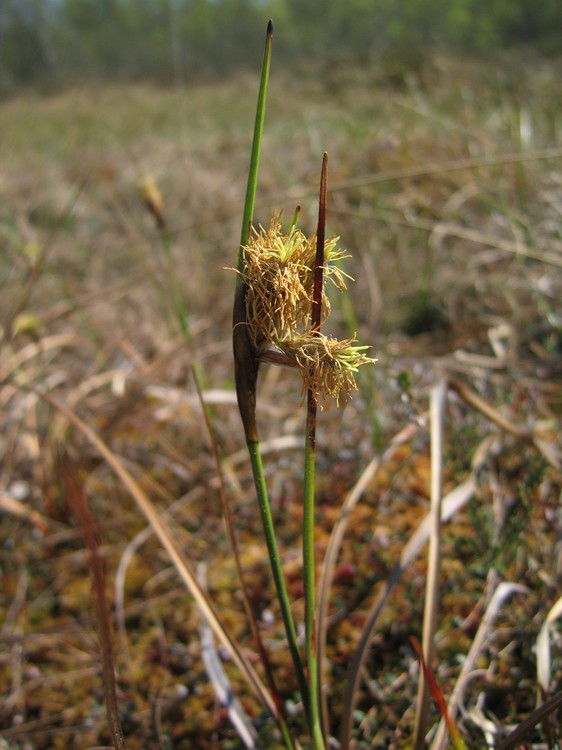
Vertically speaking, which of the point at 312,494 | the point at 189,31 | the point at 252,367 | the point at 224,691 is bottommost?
the point at 224,691

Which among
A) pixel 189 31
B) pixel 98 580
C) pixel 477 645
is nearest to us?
pixel 98 580

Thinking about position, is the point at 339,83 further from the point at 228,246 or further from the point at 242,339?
the point at 242,339

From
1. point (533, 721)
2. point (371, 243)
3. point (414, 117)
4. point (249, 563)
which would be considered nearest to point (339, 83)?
point (414, 117)

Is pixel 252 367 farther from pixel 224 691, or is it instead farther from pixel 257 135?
pixel 224 691

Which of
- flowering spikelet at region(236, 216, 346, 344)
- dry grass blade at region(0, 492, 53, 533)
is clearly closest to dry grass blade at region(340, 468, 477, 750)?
flowering spikelet at region(236, 216, 346, 344)

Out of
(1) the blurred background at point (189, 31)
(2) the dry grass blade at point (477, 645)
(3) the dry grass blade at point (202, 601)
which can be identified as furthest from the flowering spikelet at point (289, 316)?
(1) the blurred background at point (189, 31)

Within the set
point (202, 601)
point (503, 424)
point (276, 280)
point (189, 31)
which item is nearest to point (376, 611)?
point (202, 601)

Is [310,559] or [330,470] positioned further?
[330,470]

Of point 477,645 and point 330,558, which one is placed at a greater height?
point 330,558
